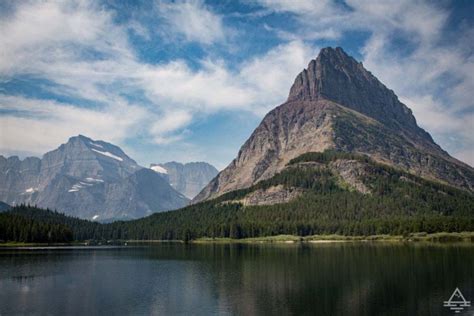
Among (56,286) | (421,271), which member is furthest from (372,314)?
(56,286)

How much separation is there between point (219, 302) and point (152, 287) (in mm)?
23651

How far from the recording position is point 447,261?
119 metres

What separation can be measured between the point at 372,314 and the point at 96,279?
68.6 metres

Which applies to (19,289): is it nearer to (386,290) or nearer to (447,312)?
(386,290)

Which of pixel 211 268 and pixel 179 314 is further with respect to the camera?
pixel 211 268

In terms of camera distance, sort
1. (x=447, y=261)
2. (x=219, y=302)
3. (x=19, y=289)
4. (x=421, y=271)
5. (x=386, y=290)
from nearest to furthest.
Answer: (x=219, y=302), (x=386, y=290), (x=19, y=289), (x=421, y=271), (x=447, y=261)


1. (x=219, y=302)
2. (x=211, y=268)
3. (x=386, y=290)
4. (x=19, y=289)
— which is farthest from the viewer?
(x=211, y=268)
